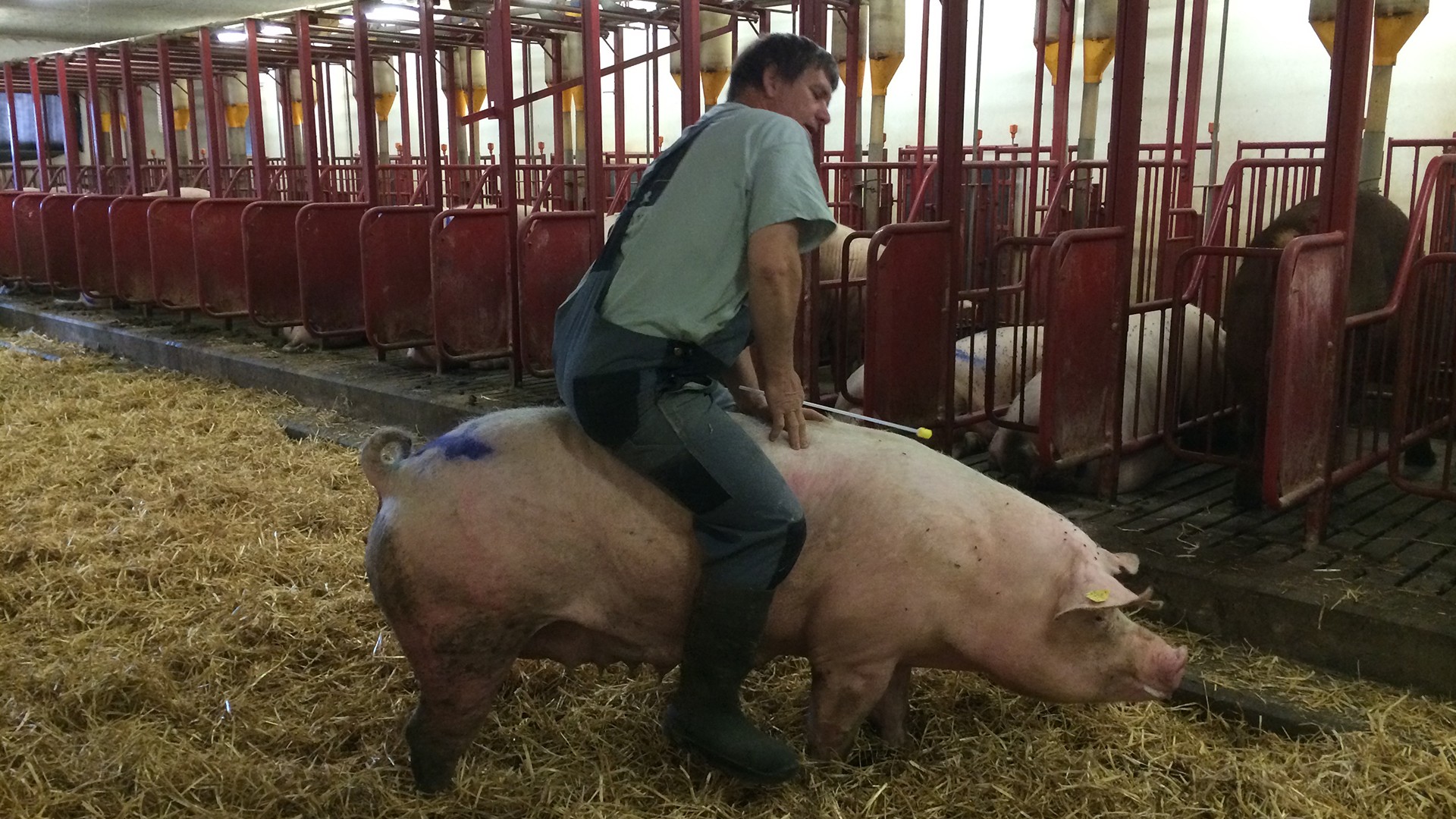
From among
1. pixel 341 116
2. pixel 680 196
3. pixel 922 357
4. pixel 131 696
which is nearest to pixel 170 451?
pixel 131 696

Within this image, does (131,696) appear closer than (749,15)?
Yes

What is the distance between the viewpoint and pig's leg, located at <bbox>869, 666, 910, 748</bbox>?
9.33 ft

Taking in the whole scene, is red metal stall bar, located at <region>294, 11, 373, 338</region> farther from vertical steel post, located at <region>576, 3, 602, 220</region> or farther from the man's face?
the man's face

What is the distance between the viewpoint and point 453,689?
252 centimetres

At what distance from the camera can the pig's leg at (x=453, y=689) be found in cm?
247

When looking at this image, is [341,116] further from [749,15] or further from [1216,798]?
[1216,798]

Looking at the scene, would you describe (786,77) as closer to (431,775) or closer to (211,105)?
(431,775)

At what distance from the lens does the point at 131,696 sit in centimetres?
314

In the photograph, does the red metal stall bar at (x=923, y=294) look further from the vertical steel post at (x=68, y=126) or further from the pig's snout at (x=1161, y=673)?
the vertical steel post at (x=68, y=126)

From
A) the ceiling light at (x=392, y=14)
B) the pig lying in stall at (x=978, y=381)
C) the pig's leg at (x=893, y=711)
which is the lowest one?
the pig's leg at (x=893, y=711)

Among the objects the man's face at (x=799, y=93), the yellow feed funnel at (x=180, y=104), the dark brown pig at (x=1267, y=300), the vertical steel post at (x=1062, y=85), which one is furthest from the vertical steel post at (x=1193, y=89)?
the yellow feed funnel at (x=180, y=104)

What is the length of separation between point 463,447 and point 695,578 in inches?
22.3

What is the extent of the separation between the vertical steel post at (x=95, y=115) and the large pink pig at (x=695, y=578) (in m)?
9.27

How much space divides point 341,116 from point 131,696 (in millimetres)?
18450
